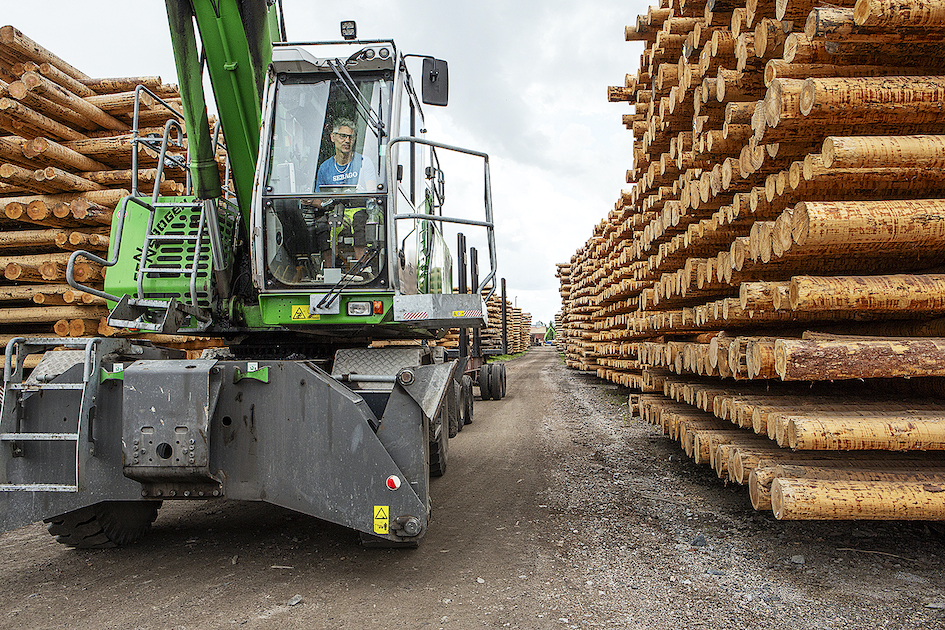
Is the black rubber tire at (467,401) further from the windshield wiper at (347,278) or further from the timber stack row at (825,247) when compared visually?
the windshield wiper at (347,278)

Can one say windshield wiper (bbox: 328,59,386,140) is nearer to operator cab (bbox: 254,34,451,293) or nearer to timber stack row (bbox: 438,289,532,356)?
operator cab (bbox: 254,34,451,293)

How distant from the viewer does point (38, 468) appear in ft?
13.4

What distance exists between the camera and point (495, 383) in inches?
571

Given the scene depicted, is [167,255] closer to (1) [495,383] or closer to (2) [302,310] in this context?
(2) [302,310]

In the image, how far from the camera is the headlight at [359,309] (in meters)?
5.23

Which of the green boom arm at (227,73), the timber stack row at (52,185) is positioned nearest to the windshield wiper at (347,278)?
the green boom arm at (227,73)

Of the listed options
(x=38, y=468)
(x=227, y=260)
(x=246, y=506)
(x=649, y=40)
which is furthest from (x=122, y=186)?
(x=649, y=40)

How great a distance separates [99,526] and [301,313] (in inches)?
77.8

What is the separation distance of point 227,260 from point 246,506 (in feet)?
7.07

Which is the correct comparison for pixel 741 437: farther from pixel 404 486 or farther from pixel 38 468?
pixel 38 468

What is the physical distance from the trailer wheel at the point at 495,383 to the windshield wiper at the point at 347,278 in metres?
9.35

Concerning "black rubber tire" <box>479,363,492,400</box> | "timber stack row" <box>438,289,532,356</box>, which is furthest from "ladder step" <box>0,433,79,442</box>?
"timber stack row" <box>438,289,532,356</box>

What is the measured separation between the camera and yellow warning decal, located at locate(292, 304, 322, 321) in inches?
206

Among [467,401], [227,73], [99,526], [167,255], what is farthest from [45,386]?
[467,401]
